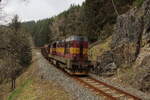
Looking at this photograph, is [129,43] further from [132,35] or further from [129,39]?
[132,35]

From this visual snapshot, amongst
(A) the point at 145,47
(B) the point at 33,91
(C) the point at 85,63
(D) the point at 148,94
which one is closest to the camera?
(D) the point at 148,94

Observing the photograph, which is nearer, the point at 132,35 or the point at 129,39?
the point at 132,35

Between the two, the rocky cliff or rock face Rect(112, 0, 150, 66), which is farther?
rock face Rect(112, 0, 150, 66)

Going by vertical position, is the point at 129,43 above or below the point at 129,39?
below

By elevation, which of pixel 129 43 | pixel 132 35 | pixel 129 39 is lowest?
pixel 129 43

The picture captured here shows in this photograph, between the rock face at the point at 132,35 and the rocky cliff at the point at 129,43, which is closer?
the rocky cliff at the point at 129,43

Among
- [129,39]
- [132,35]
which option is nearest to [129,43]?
[129,39]

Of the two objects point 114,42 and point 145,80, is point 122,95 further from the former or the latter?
point 114,42

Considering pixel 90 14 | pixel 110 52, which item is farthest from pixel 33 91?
pixel 90 14

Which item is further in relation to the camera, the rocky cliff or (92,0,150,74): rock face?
(92,0,150,74): rock face

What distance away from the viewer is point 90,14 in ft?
112

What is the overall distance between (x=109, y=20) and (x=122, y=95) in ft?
74.9

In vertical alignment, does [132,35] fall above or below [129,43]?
above

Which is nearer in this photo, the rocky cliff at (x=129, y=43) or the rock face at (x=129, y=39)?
the rocky cliff at (x=129, y=43)
